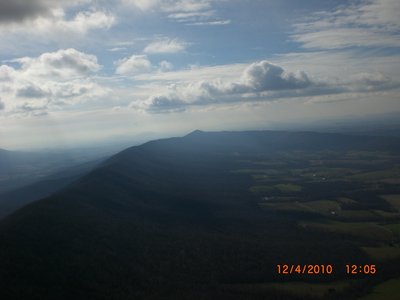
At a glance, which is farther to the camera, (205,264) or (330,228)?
(330,228)

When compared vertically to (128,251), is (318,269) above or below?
below

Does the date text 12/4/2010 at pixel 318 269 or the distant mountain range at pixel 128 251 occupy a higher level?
the distant mountain range at pixel 128 251

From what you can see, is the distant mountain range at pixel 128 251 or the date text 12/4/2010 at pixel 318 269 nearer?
the distant mountain range at pixel 128 251

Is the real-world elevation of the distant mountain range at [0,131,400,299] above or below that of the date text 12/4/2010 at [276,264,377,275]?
above

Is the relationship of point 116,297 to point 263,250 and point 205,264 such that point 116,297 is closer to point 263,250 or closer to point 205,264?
point 205,264

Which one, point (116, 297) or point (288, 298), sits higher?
point (116, 297)

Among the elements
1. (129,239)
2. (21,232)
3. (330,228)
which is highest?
(21,232)

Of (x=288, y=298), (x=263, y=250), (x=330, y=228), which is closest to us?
(x=288, y=298)

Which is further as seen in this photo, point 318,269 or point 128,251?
point 128,251

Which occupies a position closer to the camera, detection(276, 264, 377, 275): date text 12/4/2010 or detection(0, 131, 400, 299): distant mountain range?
detection(0, 131, 400, 299): distant mountain range

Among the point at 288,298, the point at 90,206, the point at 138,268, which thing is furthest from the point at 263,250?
the point at 90,206

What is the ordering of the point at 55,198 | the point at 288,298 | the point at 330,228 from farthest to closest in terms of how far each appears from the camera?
the point at 330,228 < the point at 55,198 < the point at 288,298
